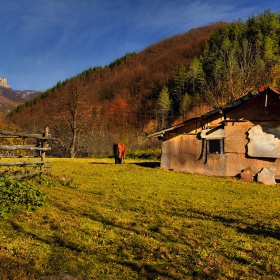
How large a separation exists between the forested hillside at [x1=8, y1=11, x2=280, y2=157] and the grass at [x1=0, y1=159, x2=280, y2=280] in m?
23.0

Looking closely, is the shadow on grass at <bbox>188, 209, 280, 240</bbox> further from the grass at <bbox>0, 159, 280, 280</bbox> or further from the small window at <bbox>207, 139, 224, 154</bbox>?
the small window at <bbox>207, 139, 224, 154</bbox>

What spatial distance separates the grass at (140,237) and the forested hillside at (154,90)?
2304cm

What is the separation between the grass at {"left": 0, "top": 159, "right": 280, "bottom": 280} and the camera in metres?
4.25

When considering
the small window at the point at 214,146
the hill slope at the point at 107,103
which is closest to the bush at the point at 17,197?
the small window at the point at 214,146

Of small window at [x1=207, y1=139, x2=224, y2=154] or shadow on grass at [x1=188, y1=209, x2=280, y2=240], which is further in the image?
small window at [x1=207, y1=139, x2=224, y2=154]

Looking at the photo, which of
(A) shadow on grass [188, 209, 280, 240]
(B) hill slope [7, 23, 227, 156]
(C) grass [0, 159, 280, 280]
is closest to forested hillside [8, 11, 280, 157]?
(B) hill slope [7, 23, 227, 156]

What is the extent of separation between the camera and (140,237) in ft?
18.5

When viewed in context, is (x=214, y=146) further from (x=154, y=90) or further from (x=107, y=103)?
(x=154, y=90)

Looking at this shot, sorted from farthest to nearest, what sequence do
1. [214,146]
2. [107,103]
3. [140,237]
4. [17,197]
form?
[107,103] < [214,146] < [17,197] < [140,237]

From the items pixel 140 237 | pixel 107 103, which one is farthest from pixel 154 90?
pixel 140 237

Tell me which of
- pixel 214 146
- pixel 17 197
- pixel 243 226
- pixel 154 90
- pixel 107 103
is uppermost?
pixel 154 90

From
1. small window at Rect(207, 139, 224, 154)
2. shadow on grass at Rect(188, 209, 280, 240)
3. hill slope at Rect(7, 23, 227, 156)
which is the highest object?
hill slope at Rect(7, 23, 227, 156)

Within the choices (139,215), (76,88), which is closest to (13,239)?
(139,215)

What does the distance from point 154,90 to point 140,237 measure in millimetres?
94221
